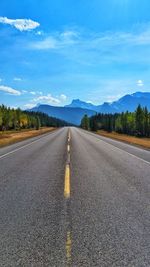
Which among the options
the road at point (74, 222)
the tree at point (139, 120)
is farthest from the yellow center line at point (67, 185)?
the tree at point (139, 120)

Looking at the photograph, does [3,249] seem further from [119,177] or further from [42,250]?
[119,177]

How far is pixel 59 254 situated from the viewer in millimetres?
4008

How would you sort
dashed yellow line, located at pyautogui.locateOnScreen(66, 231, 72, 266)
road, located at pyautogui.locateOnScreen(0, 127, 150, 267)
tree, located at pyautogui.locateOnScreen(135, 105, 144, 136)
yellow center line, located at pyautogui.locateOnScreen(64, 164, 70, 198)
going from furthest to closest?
tree, located at pyautogui.locateOnScreen(135, 105, 144, 136), yellow center line, located at pyautogui.locateOnScreen(64, 164, 70, 198), road, located at pyautogui.locateOnScreen(0, 127, 150, 267), dashed yellow line, located at pyautogui.locateOnScreen(66, 231, 72, 266)

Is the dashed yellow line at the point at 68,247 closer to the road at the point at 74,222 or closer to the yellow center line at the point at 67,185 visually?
the road at the point at 74,222

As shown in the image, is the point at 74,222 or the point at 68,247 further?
the point at 74,222

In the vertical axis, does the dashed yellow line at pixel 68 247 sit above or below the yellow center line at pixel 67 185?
above

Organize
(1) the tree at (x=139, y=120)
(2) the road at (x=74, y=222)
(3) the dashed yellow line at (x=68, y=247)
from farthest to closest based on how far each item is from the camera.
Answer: (1) the tree at (x=139, y=120) < (2) the road at (x=74, y=222) < (3) the dashed yellow line at (x=68, y=247)

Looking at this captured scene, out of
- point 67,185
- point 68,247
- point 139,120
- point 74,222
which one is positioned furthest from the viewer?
point 139,120

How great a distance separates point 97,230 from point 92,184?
157 inches

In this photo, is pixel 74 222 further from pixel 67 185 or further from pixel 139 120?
pixel 139 120

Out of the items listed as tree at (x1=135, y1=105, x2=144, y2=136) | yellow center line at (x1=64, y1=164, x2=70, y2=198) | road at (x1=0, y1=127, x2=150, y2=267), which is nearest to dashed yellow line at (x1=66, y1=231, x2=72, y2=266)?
road at (x1=0, y1=127, x2=150, y2=267)

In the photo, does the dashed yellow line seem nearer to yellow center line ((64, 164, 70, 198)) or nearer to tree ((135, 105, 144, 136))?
yellow center line ((64, 164, 70, 198))

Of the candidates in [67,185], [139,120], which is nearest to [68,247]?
[67,185]

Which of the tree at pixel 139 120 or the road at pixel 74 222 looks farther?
the tree at pixel 139 120
